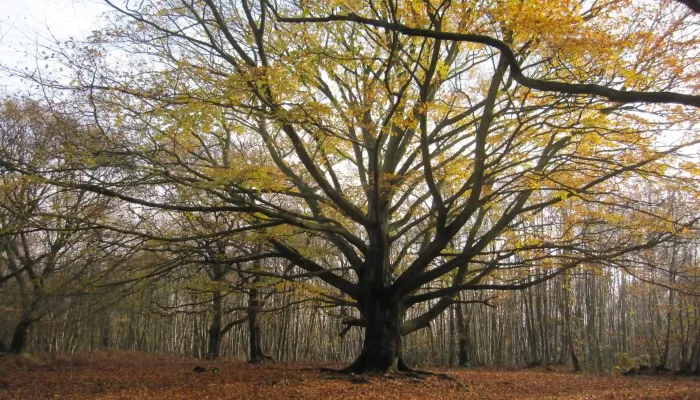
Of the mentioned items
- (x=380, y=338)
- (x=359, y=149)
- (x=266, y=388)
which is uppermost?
(x=359, y=149)

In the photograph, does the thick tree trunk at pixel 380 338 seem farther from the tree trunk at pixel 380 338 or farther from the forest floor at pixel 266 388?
the forest floor at pixel 266 388

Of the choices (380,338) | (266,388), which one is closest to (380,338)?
(380,338)

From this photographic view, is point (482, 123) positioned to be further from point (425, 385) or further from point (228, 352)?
point (228, 352)

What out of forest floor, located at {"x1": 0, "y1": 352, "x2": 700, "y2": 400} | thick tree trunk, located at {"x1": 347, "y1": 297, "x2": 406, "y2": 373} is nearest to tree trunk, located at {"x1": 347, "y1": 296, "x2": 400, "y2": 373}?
thick tree trunk, located at {"x1": 347, "y1": 297, "x2": 406, "y2": 373}

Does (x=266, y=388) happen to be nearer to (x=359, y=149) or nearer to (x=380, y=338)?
(x=380, y=338)

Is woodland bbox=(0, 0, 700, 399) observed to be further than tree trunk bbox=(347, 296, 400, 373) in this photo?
No

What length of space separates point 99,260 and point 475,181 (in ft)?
21.7

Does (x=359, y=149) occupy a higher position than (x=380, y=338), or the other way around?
(x=359, y=149)

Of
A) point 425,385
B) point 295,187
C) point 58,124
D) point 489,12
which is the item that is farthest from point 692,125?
point 58,124

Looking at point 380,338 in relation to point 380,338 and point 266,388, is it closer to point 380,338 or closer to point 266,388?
point 380,338

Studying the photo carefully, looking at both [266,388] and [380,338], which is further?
[380,338]

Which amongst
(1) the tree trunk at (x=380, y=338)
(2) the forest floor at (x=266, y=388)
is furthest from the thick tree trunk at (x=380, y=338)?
(2) the forest floor at (x=266, y=388)

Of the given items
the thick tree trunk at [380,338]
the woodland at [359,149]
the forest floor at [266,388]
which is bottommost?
the forest floor at [266,388]

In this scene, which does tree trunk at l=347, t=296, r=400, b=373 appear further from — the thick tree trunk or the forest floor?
the forest floor
